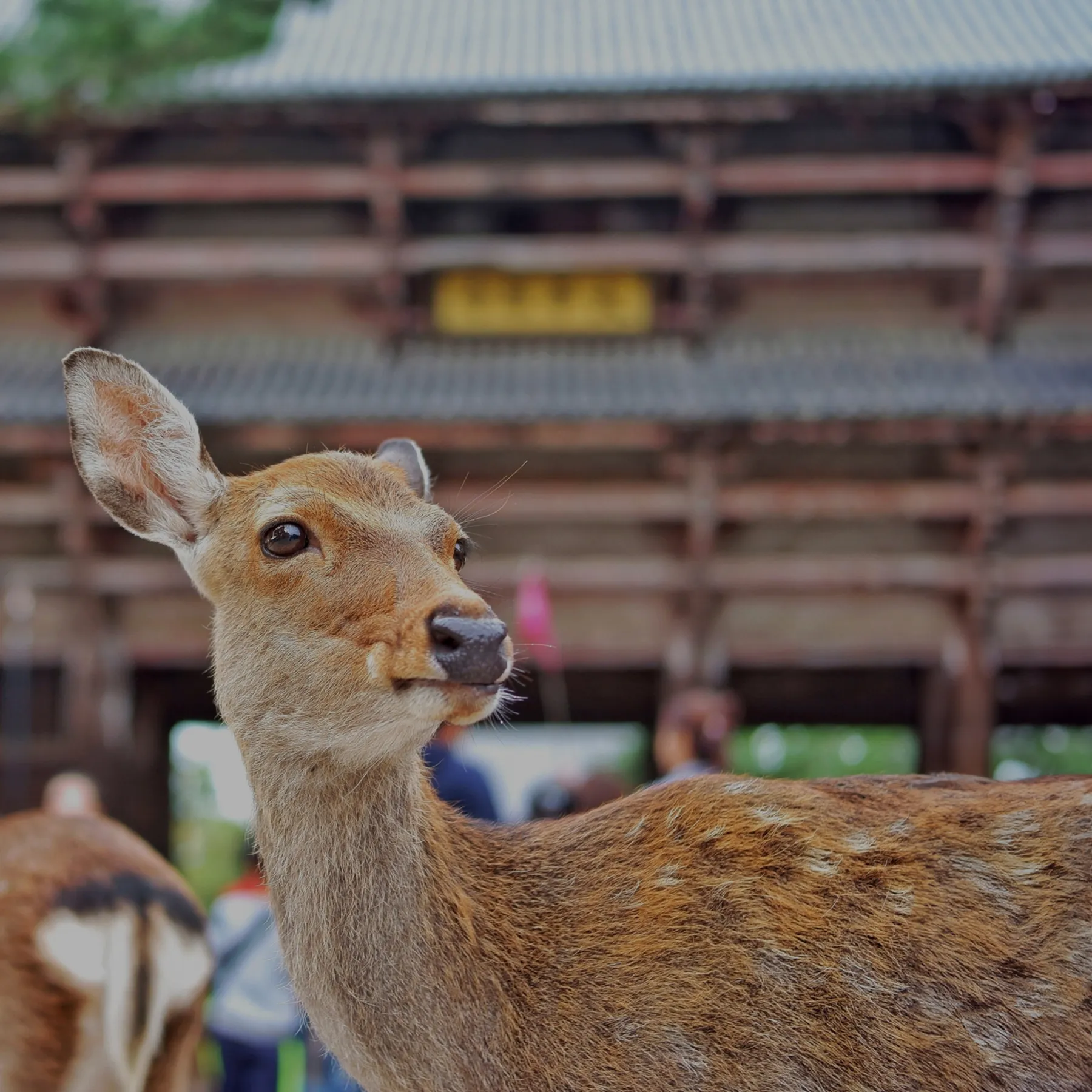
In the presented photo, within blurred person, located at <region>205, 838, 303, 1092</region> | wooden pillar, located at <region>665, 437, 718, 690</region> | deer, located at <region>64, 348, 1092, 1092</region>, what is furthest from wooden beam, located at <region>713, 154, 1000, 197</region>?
deer, located at <region>64, 348, 1092, 1092</region>

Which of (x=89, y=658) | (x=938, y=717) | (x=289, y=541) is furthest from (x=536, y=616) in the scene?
(x=289, y=541)

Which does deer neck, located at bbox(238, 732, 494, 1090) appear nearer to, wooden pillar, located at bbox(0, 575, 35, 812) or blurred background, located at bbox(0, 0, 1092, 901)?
blurred background, located at bbox(0, 0, 1092, 901)

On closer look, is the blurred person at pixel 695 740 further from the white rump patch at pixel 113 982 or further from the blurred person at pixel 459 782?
the white rump patch at pixel 113 982

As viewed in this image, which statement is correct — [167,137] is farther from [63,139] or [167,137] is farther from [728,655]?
[728,655]

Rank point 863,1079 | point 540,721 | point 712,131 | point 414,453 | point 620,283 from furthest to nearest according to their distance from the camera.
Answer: point 540,721
point 620,283
point 712,131
point 414,453
point 863,1079

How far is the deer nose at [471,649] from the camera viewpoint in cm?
188

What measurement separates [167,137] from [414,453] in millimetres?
8068

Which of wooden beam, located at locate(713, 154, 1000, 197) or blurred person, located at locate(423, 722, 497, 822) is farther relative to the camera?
wooden beam, located at locate(713, 154, 1000, 197)

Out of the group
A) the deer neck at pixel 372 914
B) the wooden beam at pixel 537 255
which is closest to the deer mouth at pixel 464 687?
the deer neck at pixel 372 914

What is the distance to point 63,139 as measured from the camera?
9.32 meters

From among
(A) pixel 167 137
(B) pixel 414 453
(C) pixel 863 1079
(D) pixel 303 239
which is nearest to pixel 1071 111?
(D) pixel 303 239

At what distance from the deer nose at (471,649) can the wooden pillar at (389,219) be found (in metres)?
7.89

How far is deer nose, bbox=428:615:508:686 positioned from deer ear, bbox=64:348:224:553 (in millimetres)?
753

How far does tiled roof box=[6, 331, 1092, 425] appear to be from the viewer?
28.5ft
